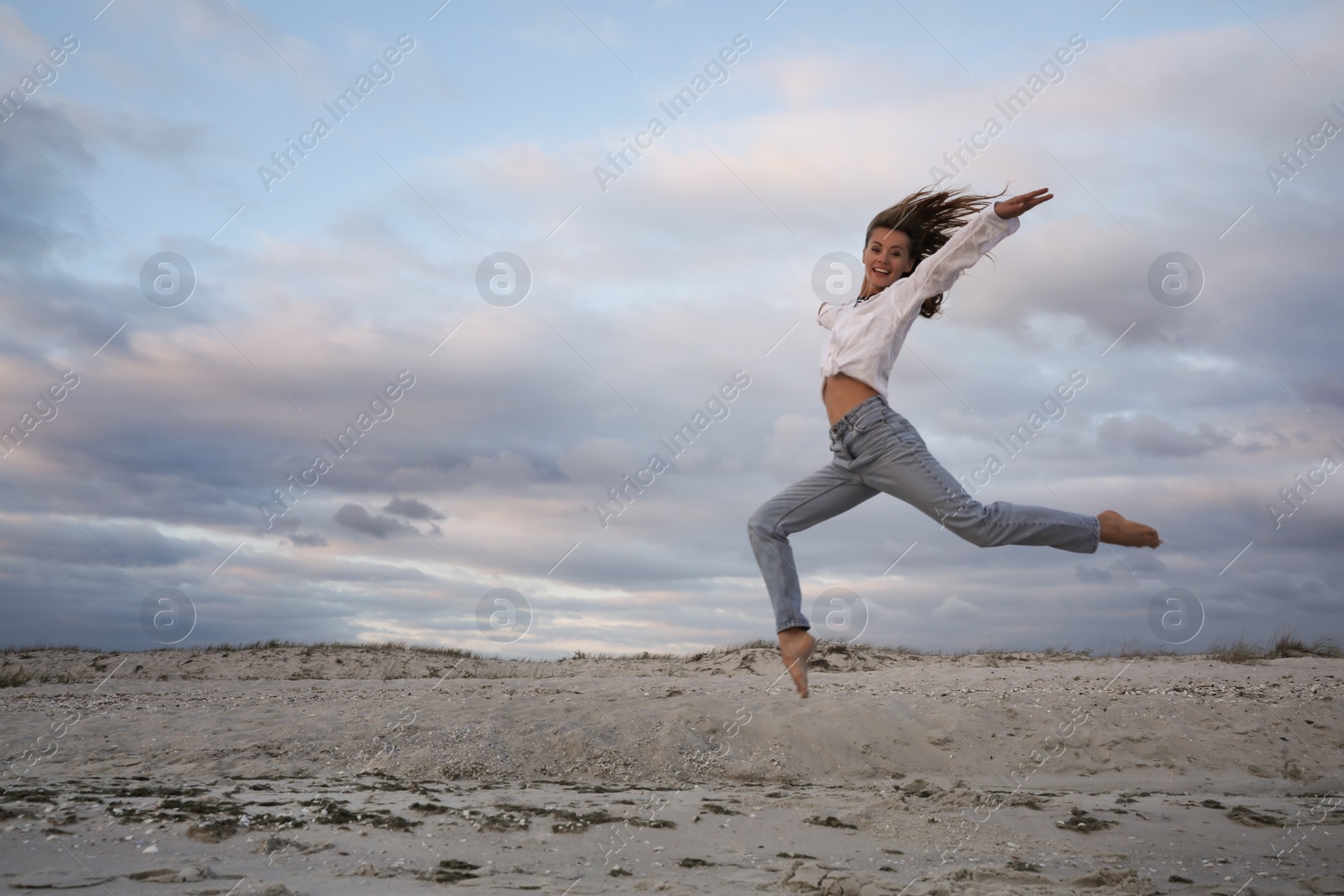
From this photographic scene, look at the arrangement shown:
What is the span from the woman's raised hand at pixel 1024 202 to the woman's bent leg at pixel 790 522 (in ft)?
5.15

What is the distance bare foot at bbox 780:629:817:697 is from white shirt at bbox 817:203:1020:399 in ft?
4.41

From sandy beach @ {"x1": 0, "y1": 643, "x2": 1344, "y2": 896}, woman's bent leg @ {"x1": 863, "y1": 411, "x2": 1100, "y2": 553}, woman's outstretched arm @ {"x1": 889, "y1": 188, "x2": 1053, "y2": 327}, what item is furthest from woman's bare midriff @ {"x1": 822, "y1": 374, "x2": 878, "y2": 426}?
sandy beach @ {"x1": 0, "y1": 643, "x2": 1344, "y2": 896}

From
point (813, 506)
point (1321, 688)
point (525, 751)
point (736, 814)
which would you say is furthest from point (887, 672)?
point (813, 506)

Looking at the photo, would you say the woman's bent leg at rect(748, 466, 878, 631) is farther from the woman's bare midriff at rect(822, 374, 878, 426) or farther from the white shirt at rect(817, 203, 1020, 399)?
the white shirt at rect(817, 203, 1020, 399)

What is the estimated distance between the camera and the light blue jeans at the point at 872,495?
4828 mm

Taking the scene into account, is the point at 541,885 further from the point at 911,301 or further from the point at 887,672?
the point at 887,672

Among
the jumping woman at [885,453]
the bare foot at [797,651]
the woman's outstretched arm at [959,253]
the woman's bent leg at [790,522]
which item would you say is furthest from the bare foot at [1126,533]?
the bare foot at [797,651]

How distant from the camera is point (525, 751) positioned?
312 inches

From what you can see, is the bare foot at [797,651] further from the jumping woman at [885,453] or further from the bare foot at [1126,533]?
the bare foot at [1126,533]

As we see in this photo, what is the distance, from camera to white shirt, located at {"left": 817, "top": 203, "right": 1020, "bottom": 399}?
16.3 feet

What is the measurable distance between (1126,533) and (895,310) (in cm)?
163

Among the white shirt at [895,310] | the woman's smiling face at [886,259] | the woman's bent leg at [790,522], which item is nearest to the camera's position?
the white shirt at [895,310]

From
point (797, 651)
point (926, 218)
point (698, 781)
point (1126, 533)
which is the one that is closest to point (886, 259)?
point (926, 218)

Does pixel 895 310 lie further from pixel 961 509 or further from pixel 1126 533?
pixel 1126 533
